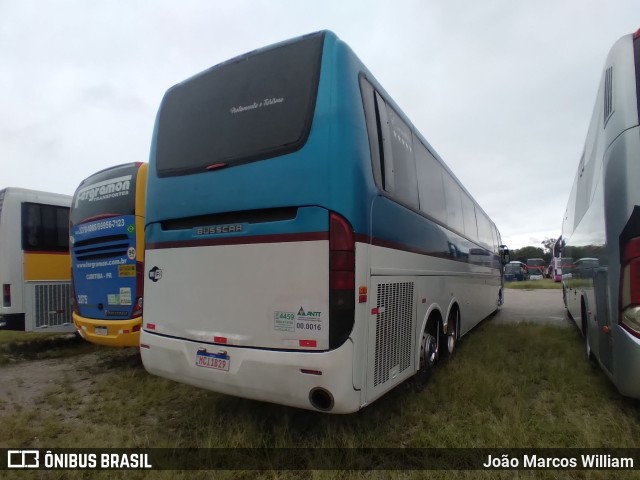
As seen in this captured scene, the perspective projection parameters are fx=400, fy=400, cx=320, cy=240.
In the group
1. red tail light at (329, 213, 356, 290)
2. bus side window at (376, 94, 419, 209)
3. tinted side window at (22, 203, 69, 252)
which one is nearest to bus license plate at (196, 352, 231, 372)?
red tail light at (329, 213, 356, 290)

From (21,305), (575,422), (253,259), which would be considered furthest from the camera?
(21,305)

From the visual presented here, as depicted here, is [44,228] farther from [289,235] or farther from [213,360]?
[289,235]

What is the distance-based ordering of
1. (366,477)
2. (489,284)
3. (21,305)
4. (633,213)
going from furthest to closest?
(489,284)
(21,305)
(633,213)
(366,477)

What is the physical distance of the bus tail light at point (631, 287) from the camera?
3.02m

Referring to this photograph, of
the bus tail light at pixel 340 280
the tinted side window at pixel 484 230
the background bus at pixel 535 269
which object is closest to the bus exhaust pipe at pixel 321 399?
the bus tail light at pixel 340 280

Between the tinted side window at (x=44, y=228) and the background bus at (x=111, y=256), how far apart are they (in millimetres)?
1531

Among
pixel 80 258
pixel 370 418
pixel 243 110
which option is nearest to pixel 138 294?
pixel 80 258

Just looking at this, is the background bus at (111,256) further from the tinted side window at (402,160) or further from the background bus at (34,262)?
the tinted side window at (402,160)

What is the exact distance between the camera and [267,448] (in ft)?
10.7

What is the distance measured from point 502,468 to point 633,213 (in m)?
2.14

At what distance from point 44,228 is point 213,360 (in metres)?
6.11

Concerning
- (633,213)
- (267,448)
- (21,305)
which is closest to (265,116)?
(267,448)

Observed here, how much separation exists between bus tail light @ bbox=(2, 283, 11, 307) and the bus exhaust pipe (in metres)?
6.47

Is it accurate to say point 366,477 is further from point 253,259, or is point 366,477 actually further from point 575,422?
point 575,422
